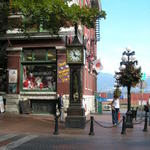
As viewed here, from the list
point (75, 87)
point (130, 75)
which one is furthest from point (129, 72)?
point (75, 87)

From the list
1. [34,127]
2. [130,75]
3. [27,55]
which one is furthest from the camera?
[27,55]

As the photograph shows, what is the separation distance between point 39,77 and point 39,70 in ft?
1.66

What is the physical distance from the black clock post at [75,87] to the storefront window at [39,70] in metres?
7.32

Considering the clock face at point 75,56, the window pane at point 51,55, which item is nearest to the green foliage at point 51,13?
the clock face at point 75,56

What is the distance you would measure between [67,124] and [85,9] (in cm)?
675

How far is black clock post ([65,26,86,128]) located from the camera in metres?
17.5

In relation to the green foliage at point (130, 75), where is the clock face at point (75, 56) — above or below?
above

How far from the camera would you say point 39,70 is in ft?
84.6

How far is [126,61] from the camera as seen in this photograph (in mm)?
20000

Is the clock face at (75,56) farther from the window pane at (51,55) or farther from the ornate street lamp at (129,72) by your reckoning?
the window pane at (51,55)

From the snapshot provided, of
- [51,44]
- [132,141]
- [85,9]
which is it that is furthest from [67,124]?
[51,44]

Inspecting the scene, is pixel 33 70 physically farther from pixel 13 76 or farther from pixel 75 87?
pixel 75 87

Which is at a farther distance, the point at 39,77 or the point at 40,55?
the point at 39,77

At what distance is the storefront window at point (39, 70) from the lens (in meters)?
25.3
